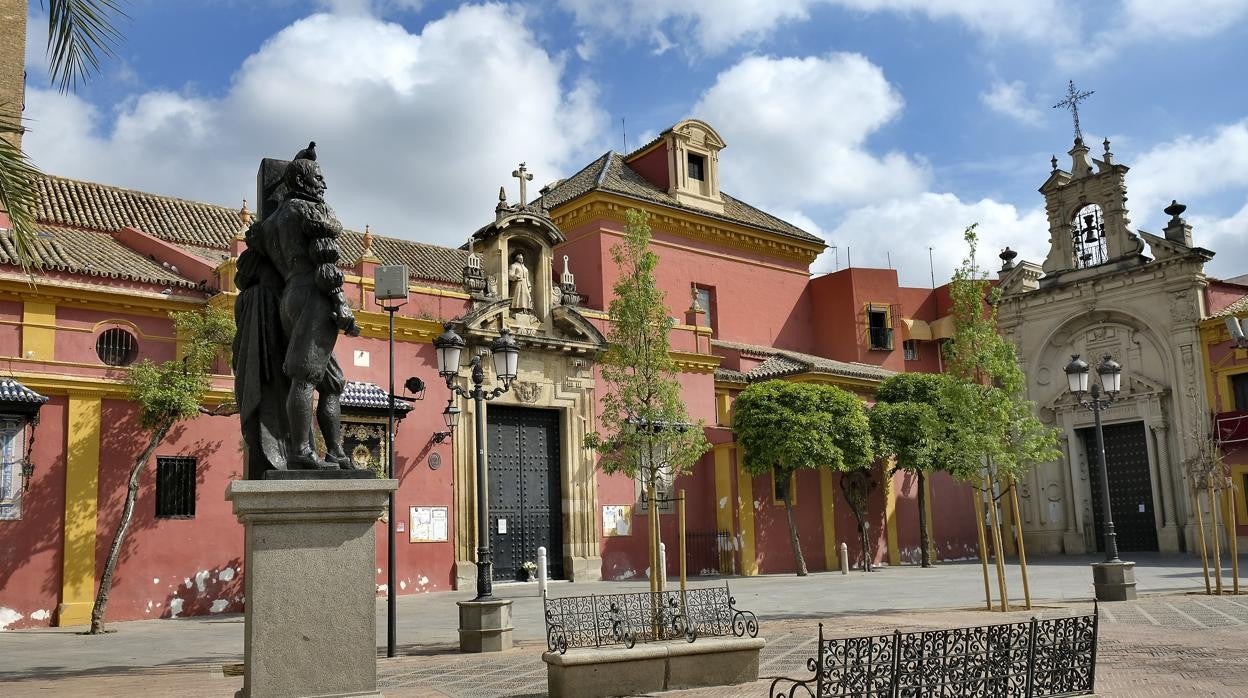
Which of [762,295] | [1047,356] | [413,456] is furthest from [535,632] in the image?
[1047,356]

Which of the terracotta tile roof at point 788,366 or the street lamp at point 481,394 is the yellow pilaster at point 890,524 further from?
the street lamp at point 481,394

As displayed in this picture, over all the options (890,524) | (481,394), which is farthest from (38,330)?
(890,524)

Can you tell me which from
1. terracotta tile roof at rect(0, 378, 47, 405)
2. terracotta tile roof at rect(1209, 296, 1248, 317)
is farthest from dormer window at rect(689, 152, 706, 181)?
terracotta tile roof at rect(0, 378, 47, 405)

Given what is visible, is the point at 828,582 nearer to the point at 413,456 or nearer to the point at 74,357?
the point at 413,456

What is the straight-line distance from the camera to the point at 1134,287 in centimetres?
2741

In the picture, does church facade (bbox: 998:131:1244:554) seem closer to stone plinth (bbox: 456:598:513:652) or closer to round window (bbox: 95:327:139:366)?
stone plinth (bbox: 456:598:513:652)

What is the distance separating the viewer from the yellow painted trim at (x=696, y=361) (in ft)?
75.4

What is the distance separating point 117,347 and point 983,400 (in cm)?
1398

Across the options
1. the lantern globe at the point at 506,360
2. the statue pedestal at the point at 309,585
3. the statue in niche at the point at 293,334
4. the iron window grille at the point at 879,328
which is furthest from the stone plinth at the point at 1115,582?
the iron window grille at the point at 879,328

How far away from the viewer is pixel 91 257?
59.3ft

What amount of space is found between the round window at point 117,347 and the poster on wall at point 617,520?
9534 mm

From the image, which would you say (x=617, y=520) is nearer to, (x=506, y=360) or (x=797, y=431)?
(x=797, y=431)

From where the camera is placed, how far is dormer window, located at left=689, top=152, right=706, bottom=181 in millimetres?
28156

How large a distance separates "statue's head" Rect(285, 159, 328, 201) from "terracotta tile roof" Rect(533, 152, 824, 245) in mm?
18670
